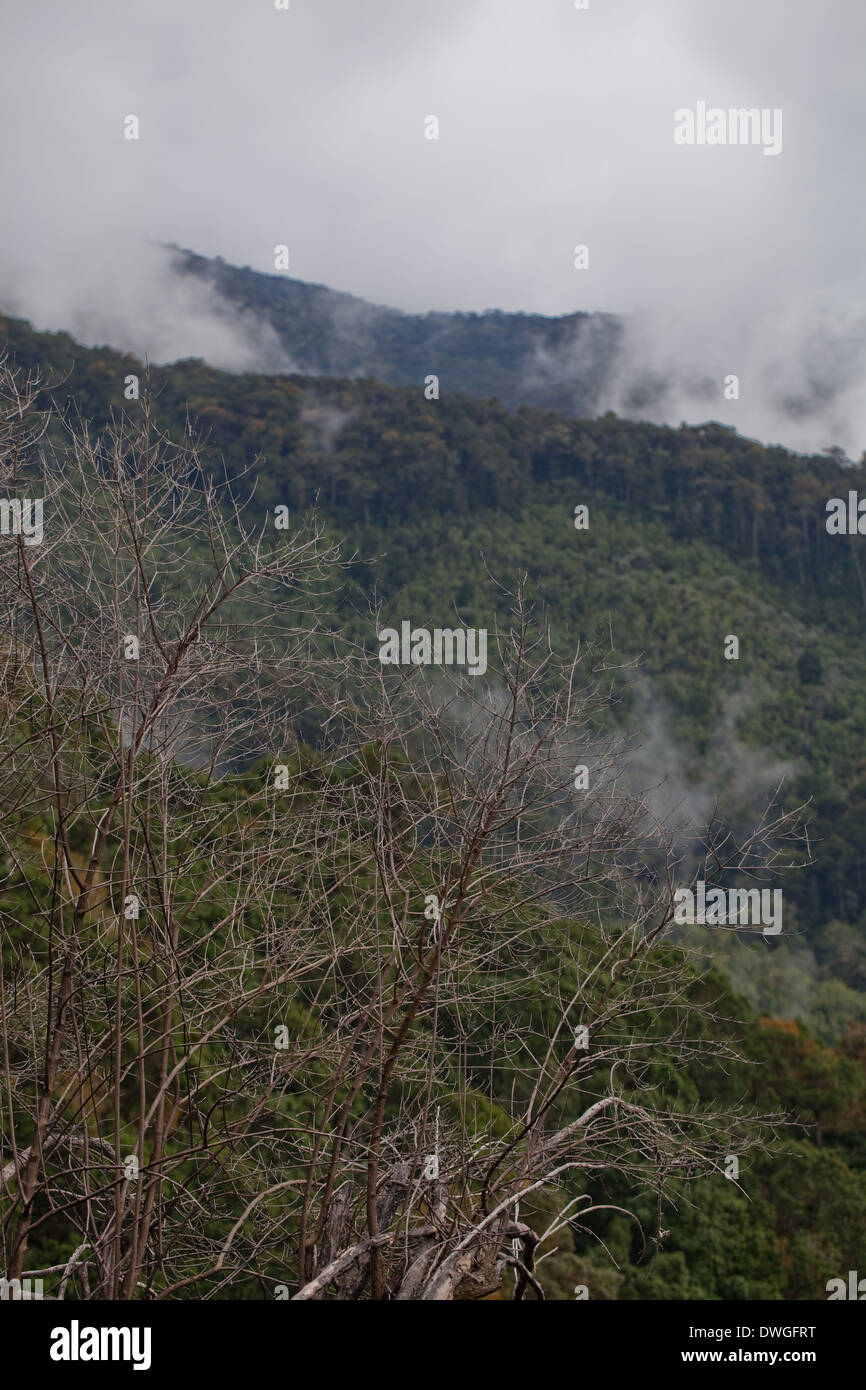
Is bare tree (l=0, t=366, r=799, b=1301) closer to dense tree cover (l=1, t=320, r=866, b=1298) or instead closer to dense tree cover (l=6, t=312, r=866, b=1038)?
dense tree cover (l=1, t=320, r=866, b=1298)

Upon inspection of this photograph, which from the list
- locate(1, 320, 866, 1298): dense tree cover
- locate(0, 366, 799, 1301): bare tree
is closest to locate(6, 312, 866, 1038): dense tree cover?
locate(1, 320, 866, 1298): dense tree cover

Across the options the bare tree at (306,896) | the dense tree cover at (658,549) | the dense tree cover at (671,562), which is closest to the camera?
the bare tree at (306,896)

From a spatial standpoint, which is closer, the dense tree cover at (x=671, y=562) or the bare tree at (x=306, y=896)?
the bare tree at (x=306, y=896)

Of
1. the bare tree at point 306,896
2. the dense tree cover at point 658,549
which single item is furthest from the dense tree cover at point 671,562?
the bare tree at point 306,896

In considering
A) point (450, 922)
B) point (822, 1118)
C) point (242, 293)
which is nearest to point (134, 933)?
point (450, 922)

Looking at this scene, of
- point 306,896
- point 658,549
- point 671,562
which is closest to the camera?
point 306,896

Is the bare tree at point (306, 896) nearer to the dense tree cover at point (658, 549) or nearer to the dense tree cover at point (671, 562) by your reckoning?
the dense tree cover at point (671, 562)

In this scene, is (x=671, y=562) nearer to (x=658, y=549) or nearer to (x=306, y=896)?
(x=658, y=549)

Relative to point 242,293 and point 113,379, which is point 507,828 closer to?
point 113,379

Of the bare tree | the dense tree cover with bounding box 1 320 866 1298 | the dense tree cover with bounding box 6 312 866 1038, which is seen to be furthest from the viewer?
the dense tree cover with bounding box 6 312 866 1038

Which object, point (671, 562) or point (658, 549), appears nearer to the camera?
point (671, 562)

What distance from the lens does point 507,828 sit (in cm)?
553

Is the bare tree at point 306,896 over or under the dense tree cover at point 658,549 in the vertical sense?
under

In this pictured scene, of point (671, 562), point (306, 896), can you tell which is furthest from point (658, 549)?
point (306, 896)
